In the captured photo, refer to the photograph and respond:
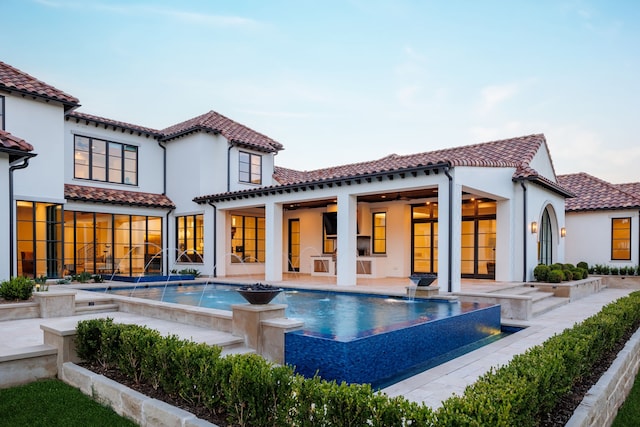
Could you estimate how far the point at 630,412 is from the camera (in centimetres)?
486

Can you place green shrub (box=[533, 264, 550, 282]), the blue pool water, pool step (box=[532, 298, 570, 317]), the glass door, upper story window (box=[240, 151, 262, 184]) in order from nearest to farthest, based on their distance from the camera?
the blue pool water → pool step (box=[532, 298, 570, 317]) → green shrub (box=[533, 264, 550, 282]) → upper story window (box=[240, 151, 262, 184]) → the glass door

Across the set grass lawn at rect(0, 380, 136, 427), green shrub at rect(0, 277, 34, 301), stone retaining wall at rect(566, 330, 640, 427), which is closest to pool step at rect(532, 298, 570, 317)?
stone retaining wall at rect(566, 330, 640, 427)

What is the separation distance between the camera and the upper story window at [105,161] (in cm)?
1633

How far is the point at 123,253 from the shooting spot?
1736cm

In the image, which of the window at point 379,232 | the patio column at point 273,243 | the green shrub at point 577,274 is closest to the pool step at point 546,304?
the green shrub at point 577,274

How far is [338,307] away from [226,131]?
452 inches

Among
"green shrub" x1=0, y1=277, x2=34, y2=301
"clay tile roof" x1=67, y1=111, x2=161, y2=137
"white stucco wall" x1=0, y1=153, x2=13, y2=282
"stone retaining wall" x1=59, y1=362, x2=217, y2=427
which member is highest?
"clay tile roof" x1=67, y1=111, x2=161, y2=137

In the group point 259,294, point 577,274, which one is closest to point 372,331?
point 259,294

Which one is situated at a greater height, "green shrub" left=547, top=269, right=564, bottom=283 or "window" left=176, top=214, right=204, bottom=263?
"window" left=176, top=214, right=204, bottom=263

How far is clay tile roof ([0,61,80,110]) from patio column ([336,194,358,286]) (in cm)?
942

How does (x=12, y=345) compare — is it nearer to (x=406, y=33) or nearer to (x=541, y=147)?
(x=406, y=33)

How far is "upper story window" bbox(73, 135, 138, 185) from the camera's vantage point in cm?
1633

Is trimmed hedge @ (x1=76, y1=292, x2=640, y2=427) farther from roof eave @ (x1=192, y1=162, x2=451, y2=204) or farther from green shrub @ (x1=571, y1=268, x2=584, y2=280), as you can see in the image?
green shrub @ (x1=571, y1=268, x2=584, y2=280)

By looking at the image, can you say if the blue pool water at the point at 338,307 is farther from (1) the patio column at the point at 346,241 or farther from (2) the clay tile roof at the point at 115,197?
(2) the clay tile roof at the point at 115,197
